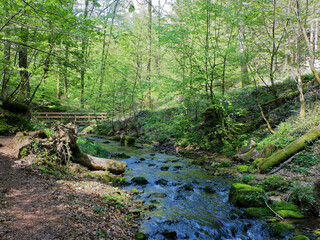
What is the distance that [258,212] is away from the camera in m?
5.12

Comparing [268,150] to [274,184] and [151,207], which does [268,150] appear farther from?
[151,207]

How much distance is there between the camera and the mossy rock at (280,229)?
430cm

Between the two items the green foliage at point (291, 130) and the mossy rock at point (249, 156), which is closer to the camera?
the green foliage at point (291, 130)

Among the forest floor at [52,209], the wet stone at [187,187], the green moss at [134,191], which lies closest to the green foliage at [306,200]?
the wet stone at [187,187]

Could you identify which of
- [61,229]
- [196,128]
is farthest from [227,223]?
[196,128]

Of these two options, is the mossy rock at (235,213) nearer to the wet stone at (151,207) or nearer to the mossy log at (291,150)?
the wet stone at (151,207)

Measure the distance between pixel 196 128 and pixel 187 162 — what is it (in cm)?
398

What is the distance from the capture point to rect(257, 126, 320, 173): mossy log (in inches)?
293

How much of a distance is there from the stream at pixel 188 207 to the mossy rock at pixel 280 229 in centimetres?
15

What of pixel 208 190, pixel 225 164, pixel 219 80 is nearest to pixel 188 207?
pixel 208 190

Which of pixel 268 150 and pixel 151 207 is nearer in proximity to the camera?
pixel 151 207

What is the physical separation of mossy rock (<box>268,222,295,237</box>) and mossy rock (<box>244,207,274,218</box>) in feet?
1.74

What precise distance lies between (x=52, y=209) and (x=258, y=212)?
202 inches

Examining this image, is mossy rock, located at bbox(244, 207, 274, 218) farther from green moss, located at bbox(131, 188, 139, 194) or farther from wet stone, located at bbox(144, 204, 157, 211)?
green moss, located at bbox(131, 188, 139, 194)
